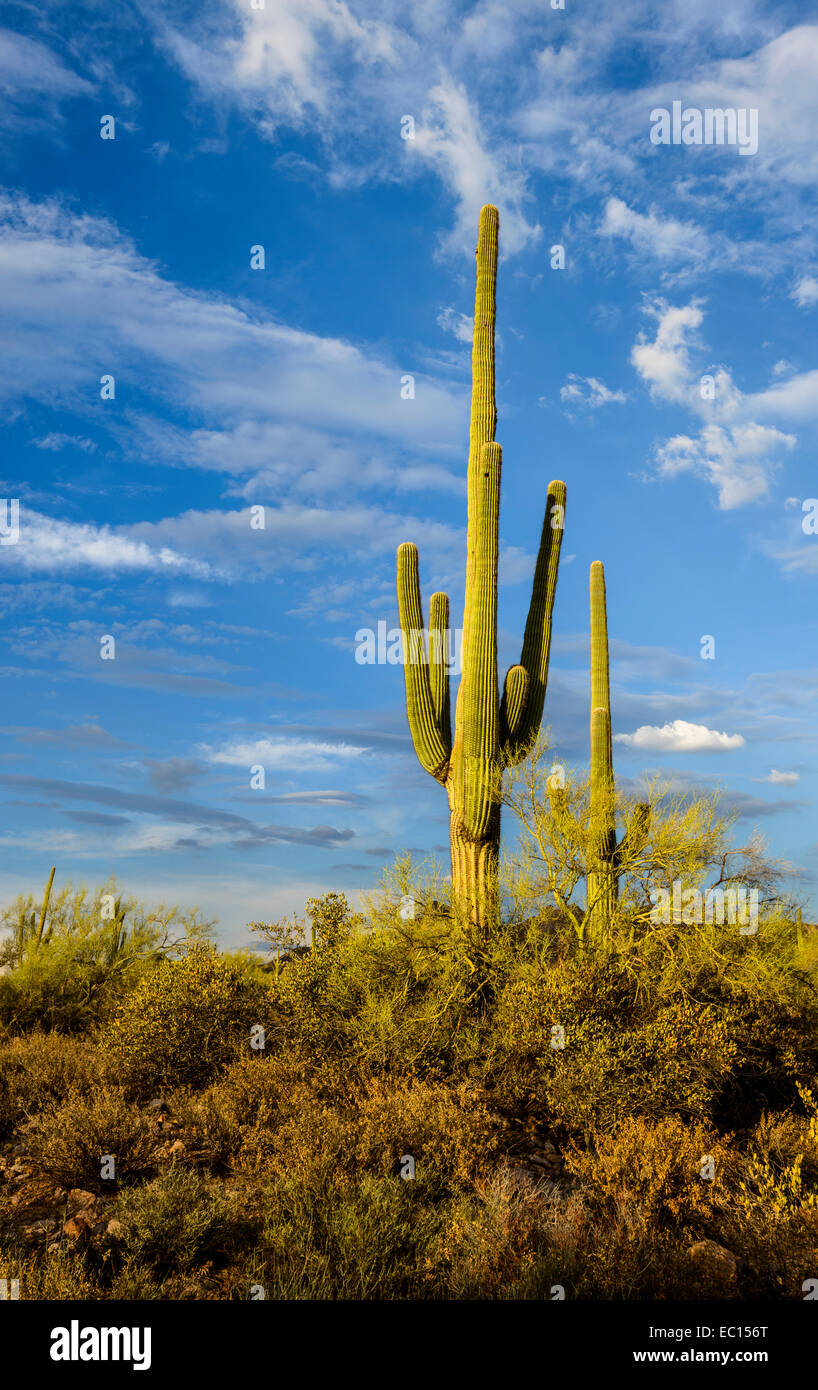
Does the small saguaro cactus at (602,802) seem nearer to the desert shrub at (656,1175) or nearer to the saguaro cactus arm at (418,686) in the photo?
the saguaro cactus arm at (418,686)

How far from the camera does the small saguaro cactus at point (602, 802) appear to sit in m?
11.2

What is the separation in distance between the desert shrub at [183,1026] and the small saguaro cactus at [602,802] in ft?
16.0

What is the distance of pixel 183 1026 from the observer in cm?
1109

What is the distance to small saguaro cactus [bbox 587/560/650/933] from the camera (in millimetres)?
11164

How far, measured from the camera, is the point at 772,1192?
276 inches

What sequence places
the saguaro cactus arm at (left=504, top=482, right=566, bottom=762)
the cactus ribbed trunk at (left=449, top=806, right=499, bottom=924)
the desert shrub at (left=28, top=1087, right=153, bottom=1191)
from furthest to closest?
the saguaro cactus arm at (left=504, top=482, right=566, bottom=762) < the cactus ribbed trunk at (left=449, top=806, right=499, bottom=924) < the desert shrub at (left=28, top=1087, right=153, bottom=1191)

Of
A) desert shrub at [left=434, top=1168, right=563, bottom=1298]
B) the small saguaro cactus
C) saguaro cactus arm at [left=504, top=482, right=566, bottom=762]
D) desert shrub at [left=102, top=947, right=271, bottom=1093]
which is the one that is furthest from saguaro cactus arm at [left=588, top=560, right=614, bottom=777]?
desert shrub at [left=434, top=1168, right=563, bottom=1298]

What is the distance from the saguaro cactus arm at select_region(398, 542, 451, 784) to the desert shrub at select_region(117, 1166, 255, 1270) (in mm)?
7235

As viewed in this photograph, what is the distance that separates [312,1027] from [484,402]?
10118 millimetres

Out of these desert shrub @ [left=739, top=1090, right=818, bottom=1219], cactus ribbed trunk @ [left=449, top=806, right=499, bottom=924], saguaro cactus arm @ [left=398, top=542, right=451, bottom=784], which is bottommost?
desert shrub @ [left=739, top=1090, right=818, bottom=1219]

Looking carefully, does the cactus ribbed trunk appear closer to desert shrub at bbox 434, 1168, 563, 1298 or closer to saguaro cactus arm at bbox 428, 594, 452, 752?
saguaro cactus arm at bbox 428, 594, 452, 752

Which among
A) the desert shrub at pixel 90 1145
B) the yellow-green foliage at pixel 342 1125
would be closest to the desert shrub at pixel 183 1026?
the yellow-green foliage at pixel 342 1125

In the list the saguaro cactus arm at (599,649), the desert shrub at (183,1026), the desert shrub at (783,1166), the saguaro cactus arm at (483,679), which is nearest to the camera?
the desert shrub at (783,1166)
